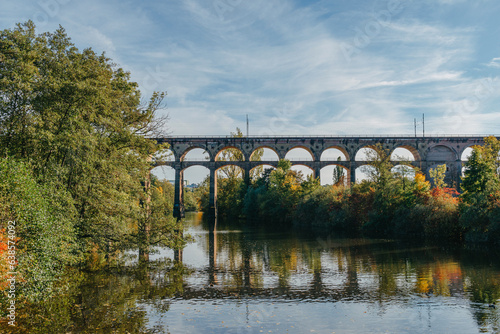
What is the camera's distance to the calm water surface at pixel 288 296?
399 inches

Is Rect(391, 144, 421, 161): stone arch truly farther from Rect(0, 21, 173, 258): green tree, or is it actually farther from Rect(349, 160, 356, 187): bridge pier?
Rect(0, 21, 173, 258): green tree

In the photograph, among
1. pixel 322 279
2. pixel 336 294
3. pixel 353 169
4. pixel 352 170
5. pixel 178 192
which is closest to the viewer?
pixel 336 294

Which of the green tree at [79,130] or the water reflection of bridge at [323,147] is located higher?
the water reflection of bridge at [323,147]

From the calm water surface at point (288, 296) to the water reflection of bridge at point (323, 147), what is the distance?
126 ft

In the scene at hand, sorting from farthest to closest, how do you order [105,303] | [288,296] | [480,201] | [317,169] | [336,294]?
[317,169] → [480,201] → [336,294] → [288,296] → [105,303]

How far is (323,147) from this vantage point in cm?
5981

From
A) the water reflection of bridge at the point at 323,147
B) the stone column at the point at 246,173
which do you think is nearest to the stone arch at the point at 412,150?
the water reflection of bridge at the point at 323,147

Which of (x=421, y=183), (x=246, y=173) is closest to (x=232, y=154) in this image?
(x=246, y=173)

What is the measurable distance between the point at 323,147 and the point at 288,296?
48288 millimetres

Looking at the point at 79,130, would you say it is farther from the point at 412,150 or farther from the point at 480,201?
the point at 412,150

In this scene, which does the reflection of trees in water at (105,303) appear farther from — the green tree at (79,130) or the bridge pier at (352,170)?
the bridge pier at (352,170)

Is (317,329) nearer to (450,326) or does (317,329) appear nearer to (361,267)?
(450,326)

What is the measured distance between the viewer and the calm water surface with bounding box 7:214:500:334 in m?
10.1

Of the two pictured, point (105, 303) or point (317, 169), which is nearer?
point (105, 303)
